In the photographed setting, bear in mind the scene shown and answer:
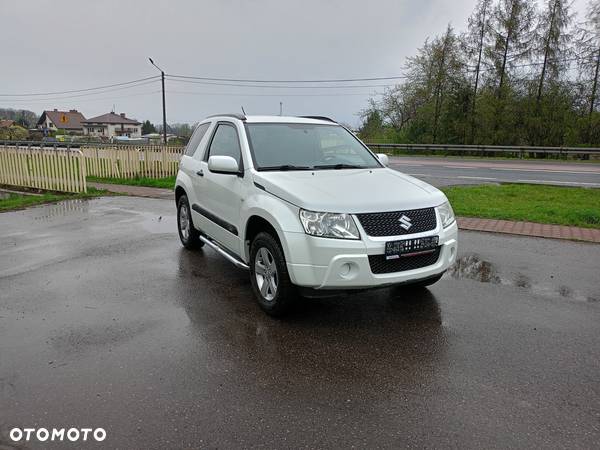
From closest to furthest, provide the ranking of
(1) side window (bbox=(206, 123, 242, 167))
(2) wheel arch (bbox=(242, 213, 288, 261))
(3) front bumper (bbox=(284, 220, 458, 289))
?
(3) front bumper (bbox=(284, 220, 458, 289))
(2) wheel arch (bbox=(242, 213, 288, 261))
(1) side window (bbox=(206, 123, 242, 167))

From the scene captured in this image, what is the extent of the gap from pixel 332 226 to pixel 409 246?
70cm

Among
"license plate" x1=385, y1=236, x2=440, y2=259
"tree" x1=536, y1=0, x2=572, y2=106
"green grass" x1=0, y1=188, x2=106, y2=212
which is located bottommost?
"green grass" x1=0, y1=188, x2=106, y2=212

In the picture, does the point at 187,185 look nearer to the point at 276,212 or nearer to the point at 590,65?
the point at 276,212

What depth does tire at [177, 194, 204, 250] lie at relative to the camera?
655 centimetres

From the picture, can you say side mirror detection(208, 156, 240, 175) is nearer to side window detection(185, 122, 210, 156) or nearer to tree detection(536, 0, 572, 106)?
side window detection(185, 122, 210, 156)

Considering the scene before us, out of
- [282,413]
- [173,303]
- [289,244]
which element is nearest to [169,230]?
[173,303]

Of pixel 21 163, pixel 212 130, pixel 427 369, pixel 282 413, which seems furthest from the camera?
pixel 21 163

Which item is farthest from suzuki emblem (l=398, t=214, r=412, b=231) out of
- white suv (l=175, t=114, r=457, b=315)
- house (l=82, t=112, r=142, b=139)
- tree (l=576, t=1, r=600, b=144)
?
house (l=82, t=112, r=142, b=139)

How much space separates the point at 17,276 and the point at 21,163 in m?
10.3

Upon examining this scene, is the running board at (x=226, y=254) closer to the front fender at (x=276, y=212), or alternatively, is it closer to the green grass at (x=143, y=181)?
the front fender at (x=276, y=212)

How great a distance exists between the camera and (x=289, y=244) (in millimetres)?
3881

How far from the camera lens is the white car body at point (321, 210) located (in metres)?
3.78

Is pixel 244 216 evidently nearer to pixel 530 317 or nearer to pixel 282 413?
pixel 282 413

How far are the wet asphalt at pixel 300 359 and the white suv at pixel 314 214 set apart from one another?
1.57ft
